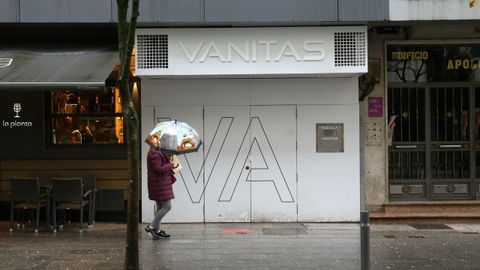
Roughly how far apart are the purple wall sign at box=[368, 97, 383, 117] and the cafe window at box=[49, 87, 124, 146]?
199 inches

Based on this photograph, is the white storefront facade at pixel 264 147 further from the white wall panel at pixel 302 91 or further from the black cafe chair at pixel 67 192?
the black cafe chair at pixel 67 192

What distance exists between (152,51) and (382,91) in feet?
15.3

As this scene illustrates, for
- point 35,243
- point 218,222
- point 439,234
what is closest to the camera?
point 35,243

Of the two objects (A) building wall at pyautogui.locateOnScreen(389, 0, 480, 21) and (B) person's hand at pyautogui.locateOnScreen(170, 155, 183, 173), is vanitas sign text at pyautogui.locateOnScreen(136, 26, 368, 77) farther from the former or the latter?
(B) person's hand at pyautogui.locateOnScreen(170, 155, 183, 173)

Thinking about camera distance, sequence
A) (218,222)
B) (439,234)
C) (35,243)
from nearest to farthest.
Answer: (35,243) < (439,234) < (218,222)

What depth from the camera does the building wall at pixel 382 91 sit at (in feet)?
38.0

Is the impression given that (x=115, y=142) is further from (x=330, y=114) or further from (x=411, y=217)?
(x=411, y=217)

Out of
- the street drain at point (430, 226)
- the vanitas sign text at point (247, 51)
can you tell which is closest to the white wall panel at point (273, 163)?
the vanitas sign text at point (247, 51)

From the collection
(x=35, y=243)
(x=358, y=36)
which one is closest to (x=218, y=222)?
(x=35, y=243)

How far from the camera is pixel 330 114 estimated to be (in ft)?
37.1

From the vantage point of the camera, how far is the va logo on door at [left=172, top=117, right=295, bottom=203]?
36.9 feet

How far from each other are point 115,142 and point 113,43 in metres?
2.01

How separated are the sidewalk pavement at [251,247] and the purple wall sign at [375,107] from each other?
7.33 ft

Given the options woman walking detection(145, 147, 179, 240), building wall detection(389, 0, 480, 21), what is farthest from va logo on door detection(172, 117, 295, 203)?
building wall detection(389, 0, 480, 21)
